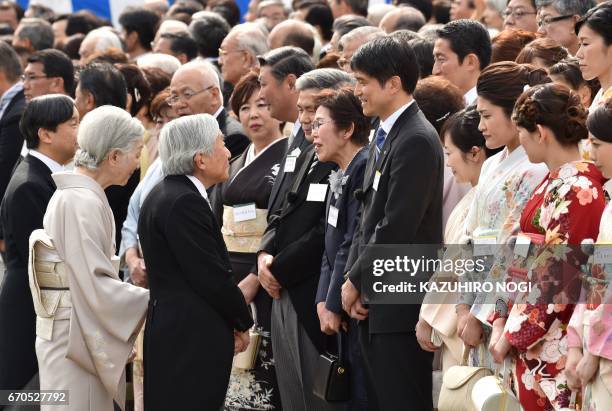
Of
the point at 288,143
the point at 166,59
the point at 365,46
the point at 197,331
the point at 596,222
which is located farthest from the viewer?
the point at 166,59

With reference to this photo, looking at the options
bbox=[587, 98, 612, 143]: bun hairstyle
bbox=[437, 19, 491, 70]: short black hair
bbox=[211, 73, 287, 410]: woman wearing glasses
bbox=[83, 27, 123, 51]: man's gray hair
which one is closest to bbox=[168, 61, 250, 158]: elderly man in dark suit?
bbox=[211, 73, 287, 410]: woman wearing glasses

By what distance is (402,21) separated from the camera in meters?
9.27

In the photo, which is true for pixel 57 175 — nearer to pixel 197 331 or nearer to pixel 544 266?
pixel 197 331

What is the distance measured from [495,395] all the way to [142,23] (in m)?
7.81

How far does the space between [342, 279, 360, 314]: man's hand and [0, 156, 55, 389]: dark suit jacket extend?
66.4 inches

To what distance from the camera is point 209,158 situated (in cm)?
544

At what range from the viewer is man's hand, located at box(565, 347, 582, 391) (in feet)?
13.9

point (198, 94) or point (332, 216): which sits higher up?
point (198, 94)

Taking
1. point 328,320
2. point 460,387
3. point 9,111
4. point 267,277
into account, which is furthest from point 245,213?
point 9,111

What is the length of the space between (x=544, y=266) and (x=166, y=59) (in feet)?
16.7

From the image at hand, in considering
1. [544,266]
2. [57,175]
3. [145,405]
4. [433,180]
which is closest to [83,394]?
[145,405]

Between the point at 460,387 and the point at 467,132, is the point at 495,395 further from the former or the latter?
the point at 467,132

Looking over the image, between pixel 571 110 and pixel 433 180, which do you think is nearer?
pixel 571 110

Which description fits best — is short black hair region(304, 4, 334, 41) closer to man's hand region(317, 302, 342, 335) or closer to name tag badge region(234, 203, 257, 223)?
name tag badge region(234, 203, 257, 223)
